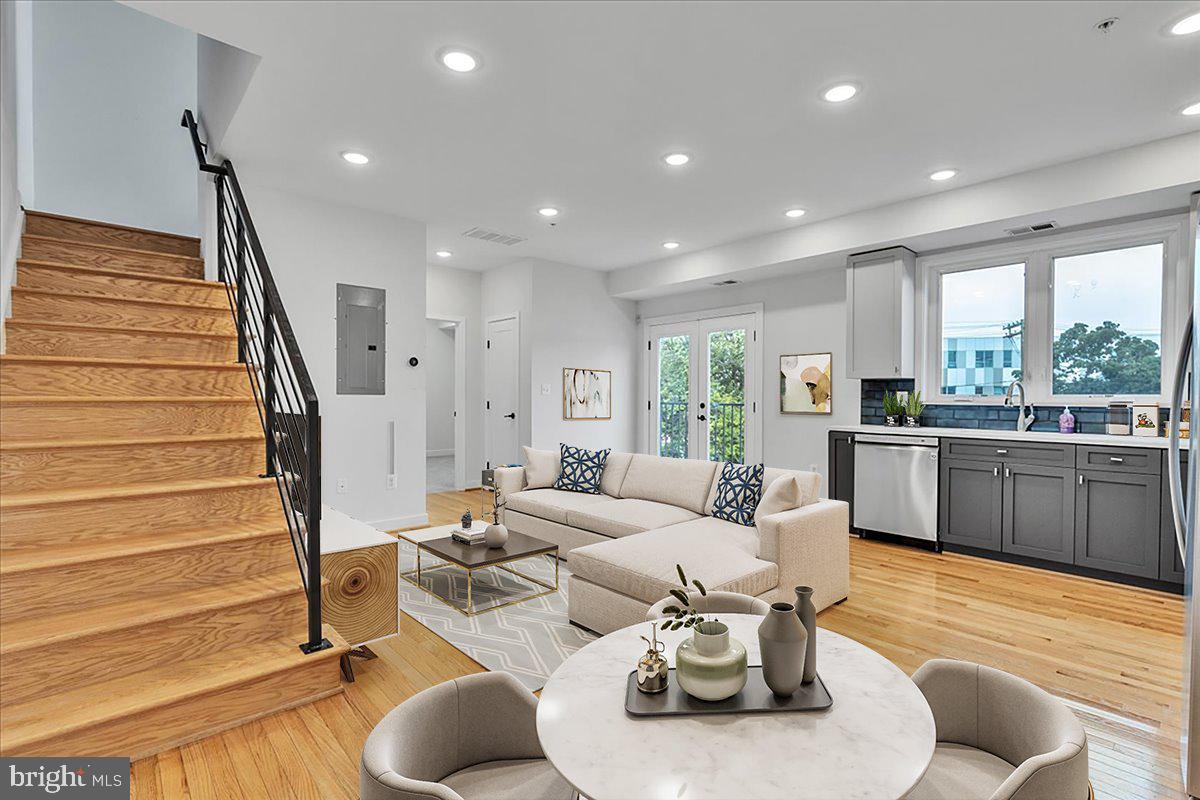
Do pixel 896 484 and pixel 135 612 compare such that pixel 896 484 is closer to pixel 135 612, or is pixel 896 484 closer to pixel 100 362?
pixel 135 612

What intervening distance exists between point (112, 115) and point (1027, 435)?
7605 mm

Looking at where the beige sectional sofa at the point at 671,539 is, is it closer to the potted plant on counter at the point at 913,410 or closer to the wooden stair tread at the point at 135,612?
the wooden stair tread at the point at 135,612

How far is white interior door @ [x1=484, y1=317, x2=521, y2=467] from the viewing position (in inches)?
272

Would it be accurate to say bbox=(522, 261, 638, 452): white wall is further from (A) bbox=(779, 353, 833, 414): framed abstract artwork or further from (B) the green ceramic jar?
(B) the green ceramic jar

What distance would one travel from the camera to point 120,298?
3.25m

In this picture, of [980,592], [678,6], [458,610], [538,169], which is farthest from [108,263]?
[980,592]

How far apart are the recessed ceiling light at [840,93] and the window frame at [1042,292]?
2.45 metres

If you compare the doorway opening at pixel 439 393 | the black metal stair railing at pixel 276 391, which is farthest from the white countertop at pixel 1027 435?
the doorway opening at pixel 439 393

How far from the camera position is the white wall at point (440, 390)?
10766 mm

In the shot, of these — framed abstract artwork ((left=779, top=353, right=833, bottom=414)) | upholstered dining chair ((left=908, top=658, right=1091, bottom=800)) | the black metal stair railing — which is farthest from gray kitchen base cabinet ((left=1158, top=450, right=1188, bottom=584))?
the black metal stair railing

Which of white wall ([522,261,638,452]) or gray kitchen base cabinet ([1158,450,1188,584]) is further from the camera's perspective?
white wall ([522,261,638,452])

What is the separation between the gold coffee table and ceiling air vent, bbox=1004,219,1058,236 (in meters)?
4.06

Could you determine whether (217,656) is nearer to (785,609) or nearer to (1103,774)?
(785,609)

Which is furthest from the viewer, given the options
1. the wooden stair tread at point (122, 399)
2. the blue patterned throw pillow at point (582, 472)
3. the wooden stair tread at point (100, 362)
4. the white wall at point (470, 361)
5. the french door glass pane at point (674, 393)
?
the white wall at point (470, 361)
